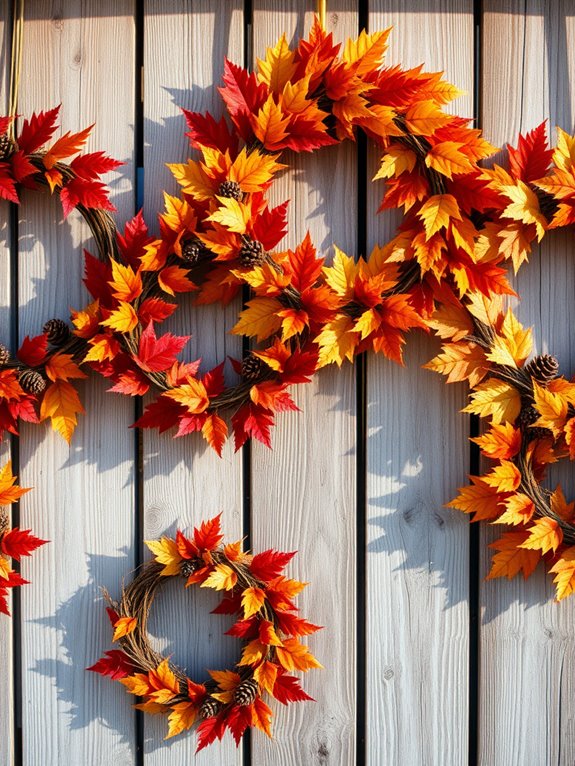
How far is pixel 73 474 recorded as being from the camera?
1371 millimetres

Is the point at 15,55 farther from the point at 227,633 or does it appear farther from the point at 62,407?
the point at 227,633

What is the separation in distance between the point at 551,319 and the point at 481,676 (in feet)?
2.37

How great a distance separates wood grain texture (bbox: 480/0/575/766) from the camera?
1.34m

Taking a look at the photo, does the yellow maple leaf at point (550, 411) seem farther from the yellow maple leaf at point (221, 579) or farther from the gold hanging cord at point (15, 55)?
the gold hanging cord at point (15, 55)

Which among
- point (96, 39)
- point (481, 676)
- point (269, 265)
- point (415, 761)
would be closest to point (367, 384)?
point (269, 265)

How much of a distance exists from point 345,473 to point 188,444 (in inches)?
12.5

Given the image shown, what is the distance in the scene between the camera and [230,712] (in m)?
1.29

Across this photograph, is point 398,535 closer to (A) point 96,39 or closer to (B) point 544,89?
(B) point 544,89

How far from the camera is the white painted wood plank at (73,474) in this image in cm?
136

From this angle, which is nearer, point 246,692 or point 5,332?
point 246,692

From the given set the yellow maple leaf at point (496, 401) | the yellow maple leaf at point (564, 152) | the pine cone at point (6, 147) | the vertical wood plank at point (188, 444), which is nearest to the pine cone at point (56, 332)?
the vertical wood plank at point (188, 444)

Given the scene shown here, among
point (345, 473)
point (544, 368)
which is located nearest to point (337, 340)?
point (345, 473)

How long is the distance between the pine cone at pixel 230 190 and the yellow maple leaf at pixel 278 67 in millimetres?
206

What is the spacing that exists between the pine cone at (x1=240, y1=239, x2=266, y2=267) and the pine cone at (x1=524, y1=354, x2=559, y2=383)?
21.7 inches
